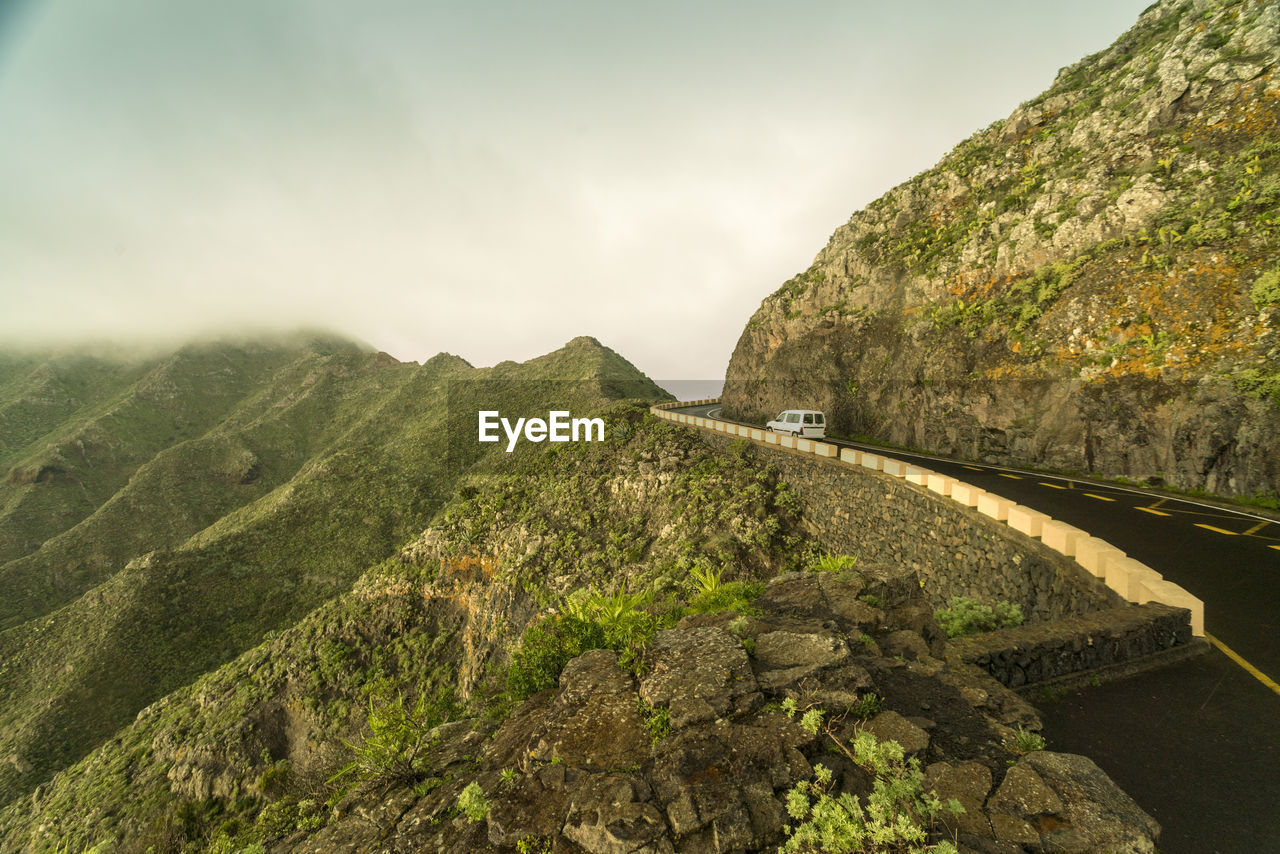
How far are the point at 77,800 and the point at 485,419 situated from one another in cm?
3986

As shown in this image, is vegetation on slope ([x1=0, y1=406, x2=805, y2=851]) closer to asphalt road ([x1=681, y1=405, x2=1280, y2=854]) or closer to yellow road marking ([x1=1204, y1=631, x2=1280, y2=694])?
asphalt road ([x1=681, y1=405, x2=1280, y2=854])

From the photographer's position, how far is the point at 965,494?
12.6m

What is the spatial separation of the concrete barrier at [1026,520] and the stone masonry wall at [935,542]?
192mm

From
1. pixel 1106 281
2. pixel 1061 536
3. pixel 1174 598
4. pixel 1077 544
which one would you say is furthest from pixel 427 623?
pixel 1106 281

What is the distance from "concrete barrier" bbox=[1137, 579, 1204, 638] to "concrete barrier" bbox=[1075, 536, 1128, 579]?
621mm

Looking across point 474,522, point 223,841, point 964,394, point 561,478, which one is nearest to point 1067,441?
point 964,394

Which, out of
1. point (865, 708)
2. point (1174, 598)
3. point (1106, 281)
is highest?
point (1106, 281)

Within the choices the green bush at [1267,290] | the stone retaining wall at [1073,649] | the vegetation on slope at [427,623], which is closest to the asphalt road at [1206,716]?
the stone retaining wall at [1073,649]

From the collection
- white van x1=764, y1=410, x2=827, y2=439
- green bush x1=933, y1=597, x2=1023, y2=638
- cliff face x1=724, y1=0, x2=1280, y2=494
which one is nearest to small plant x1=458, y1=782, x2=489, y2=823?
green bush x1=933, y1=597, x2=1023, y2=638

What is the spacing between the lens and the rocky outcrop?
11.9 ft

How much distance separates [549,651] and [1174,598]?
10.5m

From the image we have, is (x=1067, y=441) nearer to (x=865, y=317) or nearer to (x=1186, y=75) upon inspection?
(x=865, y=317)

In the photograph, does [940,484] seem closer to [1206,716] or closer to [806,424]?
[1206,716]

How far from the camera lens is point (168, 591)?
3678 centimetres
